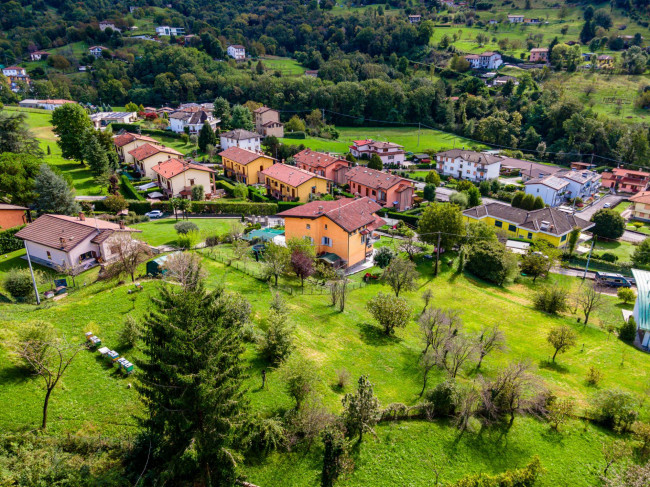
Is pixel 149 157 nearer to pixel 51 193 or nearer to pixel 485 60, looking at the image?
pixel 51 193

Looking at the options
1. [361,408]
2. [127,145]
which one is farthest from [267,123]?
[361,408]

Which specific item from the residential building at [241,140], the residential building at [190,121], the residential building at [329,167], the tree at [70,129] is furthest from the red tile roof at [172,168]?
the residential building at [190,121]

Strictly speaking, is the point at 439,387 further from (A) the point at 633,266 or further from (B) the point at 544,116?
(B) the point at 544,116

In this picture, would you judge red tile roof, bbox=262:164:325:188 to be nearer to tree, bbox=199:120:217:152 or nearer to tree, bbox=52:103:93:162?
tree, bbox=199:120:217:152

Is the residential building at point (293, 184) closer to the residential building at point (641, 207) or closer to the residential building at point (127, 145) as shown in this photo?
the residential building at point (127, 145)

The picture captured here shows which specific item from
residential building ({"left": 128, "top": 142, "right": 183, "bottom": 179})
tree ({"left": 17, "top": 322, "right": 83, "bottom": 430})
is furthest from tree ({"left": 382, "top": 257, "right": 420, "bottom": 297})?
residential building ({"left": 128, "top": 142, "right": 183, "bottom": 179})

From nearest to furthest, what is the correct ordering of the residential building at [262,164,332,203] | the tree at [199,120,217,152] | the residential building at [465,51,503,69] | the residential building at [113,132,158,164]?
the residential building at [262,164,332,203] → the residential building at [113,132,158,164] → the tree at [199,120,217,152] → the residential building at [465,51,503,69]

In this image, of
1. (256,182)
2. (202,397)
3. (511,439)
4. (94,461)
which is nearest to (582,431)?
(511,439)
